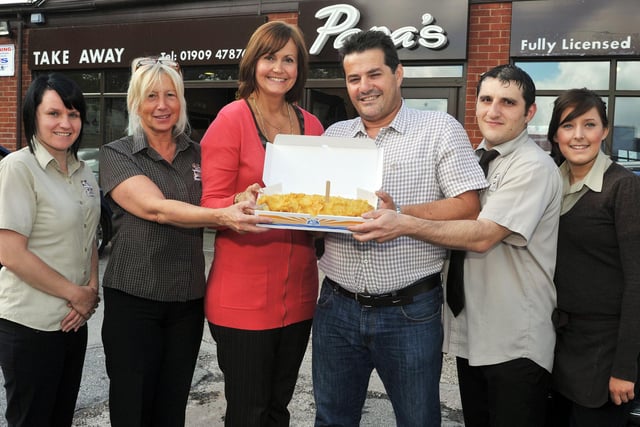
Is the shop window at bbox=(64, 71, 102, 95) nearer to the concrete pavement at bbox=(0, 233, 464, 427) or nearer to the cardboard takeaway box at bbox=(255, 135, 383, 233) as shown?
the concrete pavement at bbox=(0, 233, 464, 427)

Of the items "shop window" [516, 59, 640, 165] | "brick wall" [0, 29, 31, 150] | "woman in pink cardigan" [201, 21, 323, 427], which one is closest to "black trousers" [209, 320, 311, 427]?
"woman in pink cardigan" [201, 21, 323, 427]

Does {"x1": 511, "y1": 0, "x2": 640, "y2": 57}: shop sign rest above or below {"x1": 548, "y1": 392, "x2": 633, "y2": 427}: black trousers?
above

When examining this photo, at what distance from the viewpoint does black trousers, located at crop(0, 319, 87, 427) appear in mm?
2307

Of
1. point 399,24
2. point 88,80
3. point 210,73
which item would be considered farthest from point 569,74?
point 88,80

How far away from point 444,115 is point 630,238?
845 mm

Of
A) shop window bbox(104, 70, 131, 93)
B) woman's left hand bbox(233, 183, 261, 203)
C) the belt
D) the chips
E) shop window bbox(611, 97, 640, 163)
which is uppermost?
shop window bbox(104, 70, 131, 93)

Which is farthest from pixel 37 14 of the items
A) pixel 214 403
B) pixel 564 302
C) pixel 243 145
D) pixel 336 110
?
pixel 564 302

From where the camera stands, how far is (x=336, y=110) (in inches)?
351

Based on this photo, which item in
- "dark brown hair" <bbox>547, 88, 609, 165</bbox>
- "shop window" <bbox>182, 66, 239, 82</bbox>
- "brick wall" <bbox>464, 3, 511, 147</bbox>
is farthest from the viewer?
"shop window" <bbox>182, 66, 239, 82</bbox>

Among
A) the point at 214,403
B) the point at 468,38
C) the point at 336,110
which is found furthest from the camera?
the point at 336,110

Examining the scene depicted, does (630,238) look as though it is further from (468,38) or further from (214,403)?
(468,38)

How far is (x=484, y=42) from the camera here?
7.90m

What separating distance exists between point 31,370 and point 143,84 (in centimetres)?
128

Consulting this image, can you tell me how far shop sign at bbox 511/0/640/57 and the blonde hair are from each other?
250 inches
